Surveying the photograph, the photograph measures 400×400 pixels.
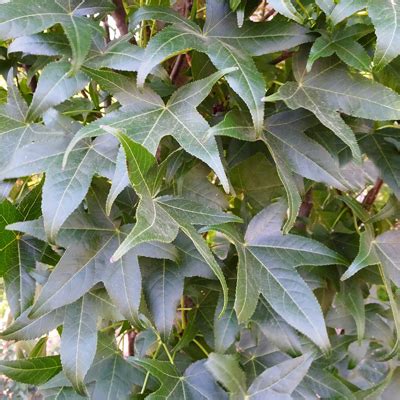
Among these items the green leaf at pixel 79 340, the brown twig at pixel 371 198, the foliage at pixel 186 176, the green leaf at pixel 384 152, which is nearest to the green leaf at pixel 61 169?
the foliage at pixel 186 176

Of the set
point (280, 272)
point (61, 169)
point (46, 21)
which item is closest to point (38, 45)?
point (46, 21)

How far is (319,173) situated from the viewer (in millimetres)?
552

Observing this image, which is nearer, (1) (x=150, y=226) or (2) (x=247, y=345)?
(1) (x=150, y=226)

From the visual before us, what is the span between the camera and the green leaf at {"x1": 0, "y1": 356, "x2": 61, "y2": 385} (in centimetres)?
62

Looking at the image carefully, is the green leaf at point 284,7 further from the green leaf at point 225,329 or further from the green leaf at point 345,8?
the green leaf at point 225,329

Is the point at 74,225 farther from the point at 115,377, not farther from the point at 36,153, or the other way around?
the point at 115,377

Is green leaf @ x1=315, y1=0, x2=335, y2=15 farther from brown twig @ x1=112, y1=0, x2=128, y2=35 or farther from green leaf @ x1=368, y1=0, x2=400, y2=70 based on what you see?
brown twig @ x1=112, y1=0, x2=128, y2=35

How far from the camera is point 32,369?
25.0 inches

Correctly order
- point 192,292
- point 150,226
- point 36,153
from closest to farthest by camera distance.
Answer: point 150,226 < point 36,153 < point 192,292

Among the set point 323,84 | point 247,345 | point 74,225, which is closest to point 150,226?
point 74,225

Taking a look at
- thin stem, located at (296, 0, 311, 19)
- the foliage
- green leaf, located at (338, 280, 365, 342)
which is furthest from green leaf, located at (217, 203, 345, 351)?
thin stem, located at (296, 0, 311, 19)

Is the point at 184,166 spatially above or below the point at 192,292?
above

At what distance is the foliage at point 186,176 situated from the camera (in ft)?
1.63

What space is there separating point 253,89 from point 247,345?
41 centimetres
